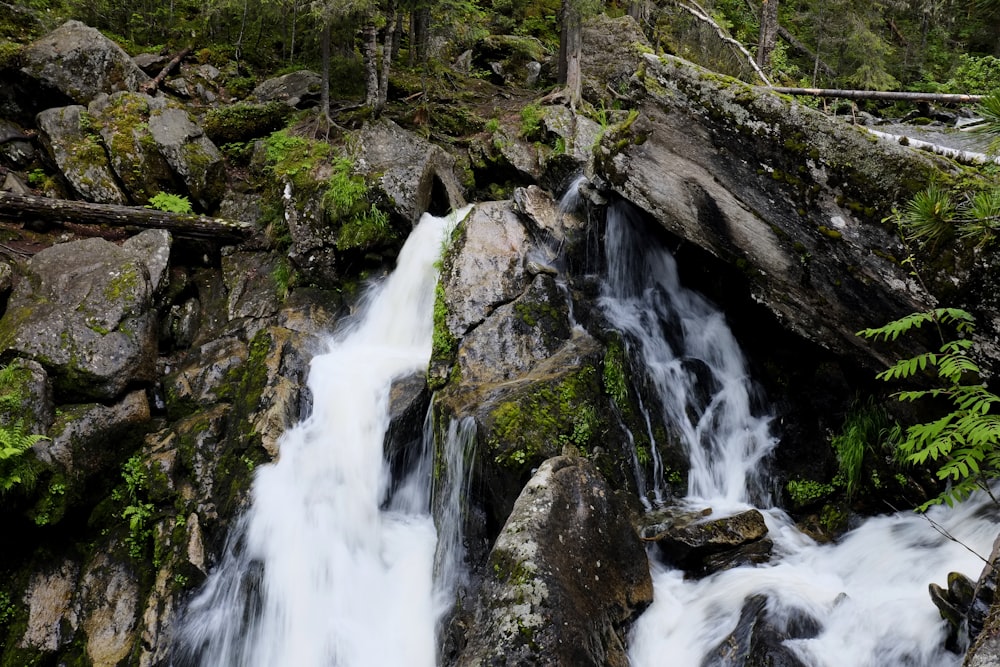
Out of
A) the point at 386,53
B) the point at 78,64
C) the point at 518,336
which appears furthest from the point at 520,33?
the point at 518,336

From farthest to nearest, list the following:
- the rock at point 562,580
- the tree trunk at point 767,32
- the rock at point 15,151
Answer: the tree trunk at point 767,32, the rock at point 15,151, the rock at point 562,580

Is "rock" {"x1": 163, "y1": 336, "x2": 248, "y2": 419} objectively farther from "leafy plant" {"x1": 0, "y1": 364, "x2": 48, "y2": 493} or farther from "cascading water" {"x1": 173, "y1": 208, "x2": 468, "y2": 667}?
"leafy plant" {"x1": 0, "y1": 364, "x2": 48, "y2": 493}

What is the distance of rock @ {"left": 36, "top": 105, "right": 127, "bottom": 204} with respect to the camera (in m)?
10.4

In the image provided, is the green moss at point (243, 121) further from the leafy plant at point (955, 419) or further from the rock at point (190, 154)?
the leafy plant at point (955, 419)

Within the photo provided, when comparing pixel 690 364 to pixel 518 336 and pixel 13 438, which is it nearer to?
pixel 518 336

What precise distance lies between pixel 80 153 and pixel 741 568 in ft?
43.0

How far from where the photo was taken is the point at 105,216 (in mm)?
9844

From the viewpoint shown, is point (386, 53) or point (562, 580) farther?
point (386, 53)

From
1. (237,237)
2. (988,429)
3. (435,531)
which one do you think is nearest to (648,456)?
(435,531)

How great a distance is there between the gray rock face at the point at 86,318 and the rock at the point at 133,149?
224 centimetres

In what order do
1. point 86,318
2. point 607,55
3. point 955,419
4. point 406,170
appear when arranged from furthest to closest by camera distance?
point 607,55
point 406,170
point 86,318
point 955,419

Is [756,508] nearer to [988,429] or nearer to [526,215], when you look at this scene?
[988,429]

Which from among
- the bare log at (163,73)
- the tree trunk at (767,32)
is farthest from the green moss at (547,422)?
the bare log at (163,73)

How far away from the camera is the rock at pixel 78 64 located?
11.9 m
